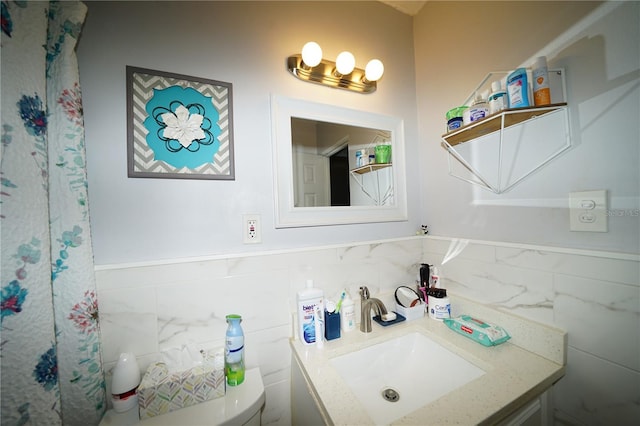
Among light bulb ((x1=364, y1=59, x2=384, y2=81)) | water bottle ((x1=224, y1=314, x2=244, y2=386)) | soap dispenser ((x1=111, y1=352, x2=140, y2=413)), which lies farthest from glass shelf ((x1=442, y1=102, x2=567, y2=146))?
soap dispenser ((x1=111, y1=352, x2=140, y2=413))

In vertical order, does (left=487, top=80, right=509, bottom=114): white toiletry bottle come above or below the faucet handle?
above

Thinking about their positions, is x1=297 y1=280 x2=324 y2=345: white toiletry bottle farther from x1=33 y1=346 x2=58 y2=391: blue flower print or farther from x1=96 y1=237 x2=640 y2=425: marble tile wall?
x1=33 y1=346 x2=58 y2=391: blue flower print

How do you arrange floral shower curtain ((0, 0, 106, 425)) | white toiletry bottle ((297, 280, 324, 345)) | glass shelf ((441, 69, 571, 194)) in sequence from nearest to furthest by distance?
floral shower curtain ((0, 0, 106, 425))
glass shelf ((441, 69, 571, 194))
white toiletry bottle ((297, 280, 324, 345))

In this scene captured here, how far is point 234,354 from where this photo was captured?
0.74 meters

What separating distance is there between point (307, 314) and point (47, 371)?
701 millimetres

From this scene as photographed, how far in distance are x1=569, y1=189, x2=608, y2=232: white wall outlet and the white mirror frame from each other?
0.60 m

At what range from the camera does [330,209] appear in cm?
101

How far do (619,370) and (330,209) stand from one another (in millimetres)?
1015

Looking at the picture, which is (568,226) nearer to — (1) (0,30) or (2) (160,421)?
(2) (160,421)

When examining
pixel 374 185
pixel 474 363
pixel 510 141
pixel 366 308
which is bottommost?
pixel 474 363

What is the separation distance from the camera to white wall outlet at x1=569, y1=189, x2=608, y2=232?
2.07 ft

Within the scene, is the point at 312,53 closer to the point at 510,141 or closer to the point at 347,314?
the point at 510,141

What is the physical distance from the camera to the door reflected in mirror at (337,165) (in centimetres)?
97

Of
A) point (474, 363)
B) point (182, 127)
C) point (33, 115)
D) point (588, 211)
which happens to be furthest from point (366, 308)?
point (33, 115)
